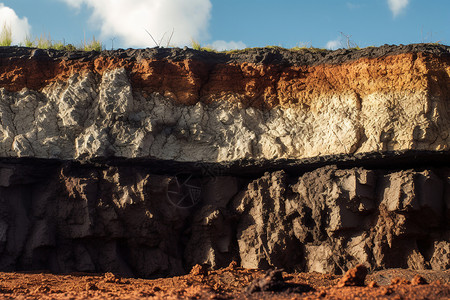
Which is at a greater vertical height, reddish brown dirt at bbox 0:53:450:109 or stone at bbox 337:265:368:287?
reddish brown dirt at bbox 0:53:450:109

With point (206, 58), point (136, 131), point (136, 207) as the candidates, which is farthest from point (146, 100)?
point (136, 207)

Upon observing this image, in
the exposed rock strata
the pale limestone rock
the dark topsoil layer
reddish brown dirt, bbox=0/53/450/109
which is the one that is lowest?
the exposed rock strata

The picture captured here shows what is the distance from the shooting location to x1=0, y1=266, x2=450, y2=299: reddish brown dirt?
665 cm

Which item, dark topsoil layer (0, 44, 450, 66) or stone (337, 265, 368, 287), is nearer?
stone (337, 265, 368, 287)

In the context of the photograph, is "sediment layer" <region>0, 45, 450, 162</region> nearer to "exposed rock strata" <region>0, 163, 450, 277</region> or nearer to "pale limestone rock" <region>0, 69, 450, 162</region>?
"pale limestone rock" <region>0, 69, 450, 162</region>

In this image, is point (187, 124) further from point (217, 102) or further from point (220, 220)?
point (220, 220)

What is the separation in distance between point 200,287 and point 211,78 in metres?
5.04

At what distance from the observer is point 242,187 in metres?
10.7

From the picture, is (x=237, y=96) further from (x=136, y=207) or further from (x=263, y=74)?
(x=136, y=207)

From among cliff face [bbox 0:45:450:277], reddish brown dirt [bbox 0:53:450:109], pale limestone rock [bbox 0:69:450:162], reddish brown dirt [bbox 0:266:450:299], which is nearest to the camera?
reddish brown dirt [bbox 0:266:450:299]

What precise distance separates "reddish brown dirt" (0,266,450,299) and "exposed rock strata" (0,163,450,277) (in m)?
0.73

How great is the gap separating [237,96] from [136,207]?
9.85 ft

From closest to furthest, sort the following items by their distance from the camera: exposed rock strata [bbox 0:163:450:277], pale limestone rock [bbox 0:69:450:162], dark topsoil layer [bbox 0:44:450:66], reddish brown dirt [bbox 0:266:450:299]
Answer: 1. reddish brown dirt [bbox 0:266:450:299]
2. exposed rock strata [bbox 0:163:450:277]
3. pale limestone rock [bbox 0:69:450:162]
4. dark topsoil layer [bbox 0:44:450:66]

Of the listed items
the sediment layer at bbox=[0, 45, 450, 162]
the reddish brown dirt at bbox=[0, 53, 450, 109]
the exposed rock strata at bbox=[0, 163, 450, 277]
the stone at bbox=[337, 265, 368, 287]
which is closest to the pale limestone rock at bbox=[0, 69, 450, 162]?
the sediment layer at bbox=[0, 45, 450, 162]
